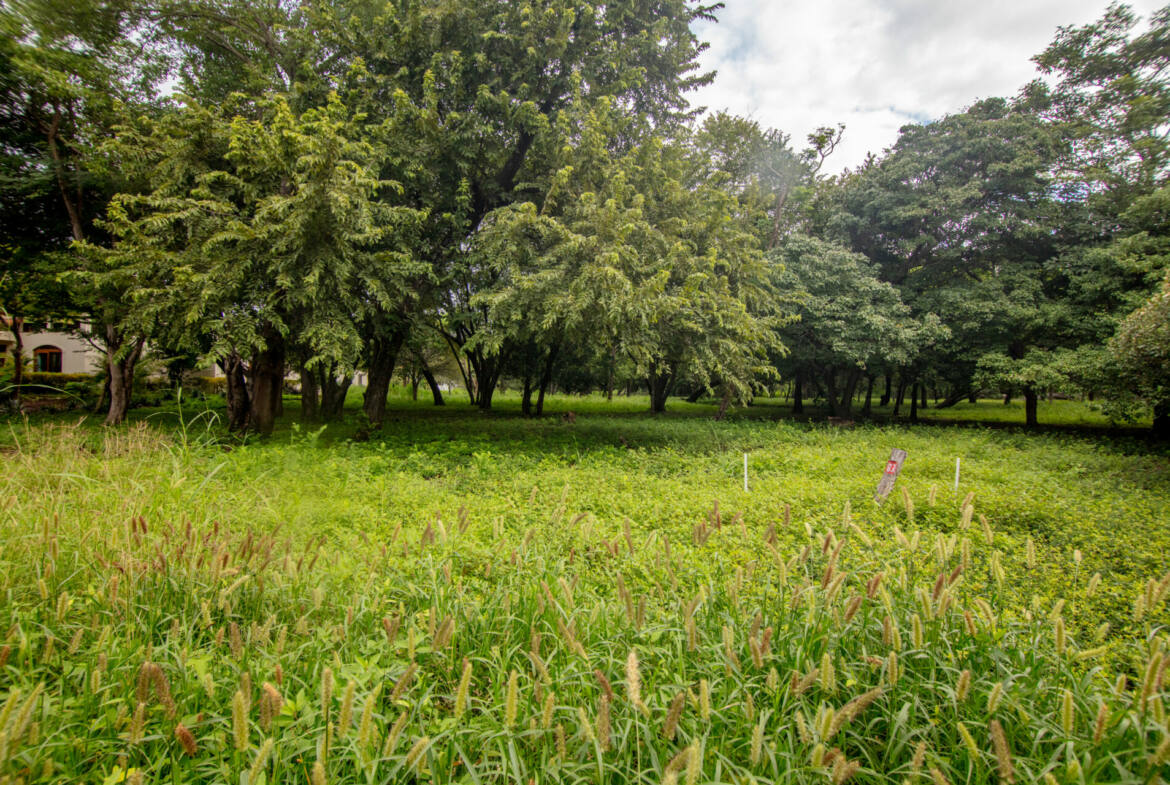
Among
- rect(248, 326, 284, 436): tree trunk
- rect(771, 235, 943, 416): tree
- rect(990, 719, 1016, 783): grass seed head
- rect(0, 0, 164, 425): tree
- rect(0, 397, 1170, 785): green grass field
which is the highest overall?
rect(0, 0, 164, 425): tree

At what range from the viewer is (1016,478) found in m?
8.41

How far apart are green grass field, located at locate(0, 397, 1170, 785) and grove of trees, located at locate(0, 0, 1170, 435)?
5211mm

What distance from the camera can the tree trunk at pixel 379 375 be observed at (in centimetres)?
1238

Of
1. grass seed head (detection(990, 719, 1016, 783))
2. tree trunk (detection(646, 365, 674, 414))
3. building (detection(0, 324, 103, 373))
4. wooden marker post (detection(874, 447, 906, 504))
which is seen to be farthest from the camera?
building (detection(0, 324, 103, 373))

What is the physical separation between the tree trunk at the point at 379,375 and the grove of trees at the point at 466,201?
73mm

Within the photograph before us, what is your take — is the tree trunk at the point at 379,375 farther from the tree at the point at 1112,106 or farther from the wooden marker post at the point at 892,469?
the tree at the point at 1112,106

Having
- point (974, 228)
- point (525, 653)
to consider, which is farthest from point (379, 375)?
point (974, 228)

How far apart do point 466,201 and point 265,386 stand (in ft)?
21.9

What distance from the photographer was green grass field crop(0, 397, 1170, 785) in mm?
1529

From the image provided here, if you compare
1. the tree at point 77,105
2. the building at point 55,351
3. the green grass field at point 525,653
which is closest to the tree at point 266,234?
the tree at point 77,105

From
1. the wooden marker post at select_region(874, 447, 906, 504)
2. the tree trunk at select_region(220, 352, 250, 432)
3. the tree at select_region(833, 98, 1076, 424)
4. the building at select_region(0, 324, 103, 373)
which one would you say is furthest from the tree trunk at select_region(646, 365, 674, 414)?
the building at select_region(0, 324, 103, 373)

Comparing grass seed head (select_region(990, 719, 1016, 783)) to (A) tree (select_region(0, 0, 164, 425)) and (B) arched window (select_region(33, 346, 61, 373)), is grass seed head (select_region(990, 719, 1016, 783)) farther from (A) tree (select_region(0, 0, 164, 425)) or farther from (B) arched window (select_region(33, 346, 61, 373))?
(B) arched window (select_region(33, 346, 61, 373))

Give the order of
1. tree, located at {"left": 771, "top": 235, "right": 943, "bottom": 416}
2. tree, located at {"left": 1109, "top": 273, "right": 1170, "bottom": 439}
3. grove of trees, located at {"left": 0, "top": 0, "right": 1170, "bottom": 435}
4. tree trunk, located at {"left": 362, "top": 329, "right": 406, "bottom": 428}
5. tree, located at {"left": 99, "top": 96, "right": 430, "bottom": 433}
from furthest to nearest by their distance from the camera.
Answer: tree, located at {"left": 771, "top": 235, "right": 943, "bottom": 416} < tree trunk, located at {"left": 362, "top": 329, "right": 406, "bottom": 428} < tree, located at {"left": 1109, "top": 273, "right": 1170, "bottom": 439} < grove of trees, located at {"left": 0, "top": 0, "right": 1170, "bottom": 435} < tree, located at {"left": 99, "top": 96, "right": 430, "bottom": 433}

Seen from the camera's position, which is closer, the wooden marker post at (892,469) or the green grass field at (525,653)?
the green grass field at (525,653)
